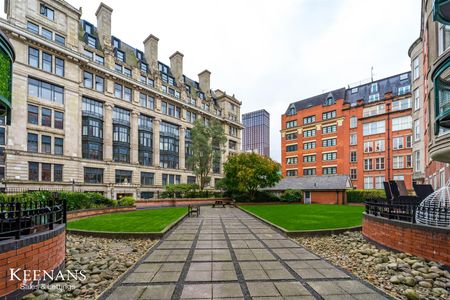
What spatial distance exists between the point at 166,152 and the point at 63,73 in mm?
22380

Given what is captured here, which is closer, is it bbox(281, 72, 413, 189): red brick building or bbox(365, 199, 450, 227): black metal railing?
bbox(365, 199, 450, 227): black metal railing

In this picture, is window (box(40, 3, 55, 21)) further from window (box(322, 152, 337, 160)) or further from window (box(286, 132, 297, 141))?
→ window (box(322, 152, 337, 160))

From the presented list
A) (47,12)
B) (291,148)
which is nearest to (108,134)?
(47,12)

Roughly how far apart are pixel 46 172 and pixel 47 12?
2151 cm

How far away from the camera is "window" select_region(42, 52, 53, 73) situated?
105ft

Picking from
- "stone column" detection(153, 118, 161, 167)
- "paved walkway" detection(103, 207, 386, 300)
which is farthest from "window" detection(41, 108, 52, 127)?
"paved walkway" detection(103, 207, 386, 300)

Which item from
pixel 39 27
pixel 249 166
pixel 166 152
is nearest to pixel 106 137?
pixel 166 152

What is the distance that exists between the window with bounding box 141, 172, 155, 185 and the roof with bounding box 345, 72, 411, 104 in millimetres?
43920

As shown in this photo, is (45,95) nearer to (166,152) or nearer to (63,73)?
(63,73)

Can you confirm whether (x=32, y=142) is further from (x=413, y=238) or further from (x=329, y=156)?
(x=329, y=156)

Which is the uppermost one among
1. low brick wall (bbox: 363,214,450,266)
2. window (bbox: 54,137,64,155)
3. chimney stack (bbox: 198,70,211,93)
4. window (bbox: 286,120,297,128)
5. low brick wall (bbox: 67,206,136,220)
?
chimney stack (bbox: 198,70,211,93)

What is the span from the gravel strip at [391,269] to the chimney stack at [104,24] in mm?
44372

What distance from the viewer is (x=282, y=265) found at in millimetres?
7590

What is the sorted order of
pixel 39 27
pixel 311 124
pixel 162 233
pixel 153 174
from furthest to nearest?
pixel 311 124, pixel 153 174, pixel 39 27, pixel 162 233
